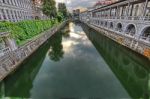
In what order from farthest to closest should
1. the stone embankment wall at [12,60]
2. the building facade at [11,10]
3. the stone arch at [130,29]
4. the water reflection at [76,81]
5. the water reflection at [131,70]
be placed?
the building facade at [11,10] < the stone arch at [130,29] < the stone embankment wall at [12,60] < the water reflection at [131,70] < the water reflection at [76,81]

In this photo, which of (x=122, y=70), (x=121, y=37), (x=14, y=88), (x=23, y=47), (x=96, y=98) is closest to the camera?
(x=96, y=98)

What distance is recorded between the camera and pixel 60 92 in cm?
1233

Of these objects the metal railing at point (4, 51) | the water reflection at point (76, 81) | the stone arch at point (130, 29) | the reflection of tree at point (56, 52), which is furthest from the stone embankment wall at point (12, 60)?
the stone arch at point (130, 29)

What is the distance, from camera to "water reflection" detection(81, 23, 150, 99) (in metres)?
12.5

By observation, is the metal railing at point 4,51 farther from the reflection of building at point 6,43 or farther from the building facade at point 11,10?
the building facade at point 11,10

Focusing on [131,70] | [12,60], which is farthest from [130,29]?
[12,60]

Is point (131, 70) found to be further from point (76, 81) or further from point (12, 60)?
point (12, 60)

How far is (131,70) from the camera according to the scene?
1705 centimetres

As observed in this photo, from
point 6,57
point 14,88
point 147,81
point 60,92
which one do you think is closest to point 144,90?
point 147,81

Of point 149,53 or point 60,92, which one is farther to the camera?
point 149,53

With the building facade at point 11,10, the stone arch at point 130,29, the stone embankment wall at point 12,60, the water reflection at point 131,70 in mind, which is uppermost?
the building facade at point 11,10

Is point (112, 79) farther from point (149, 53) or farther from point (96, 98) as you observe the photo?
point (149, 53)

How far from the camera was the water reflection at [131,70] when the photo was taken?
494 inches

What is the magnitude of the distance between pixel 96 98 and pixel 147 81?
6745 millimetres
